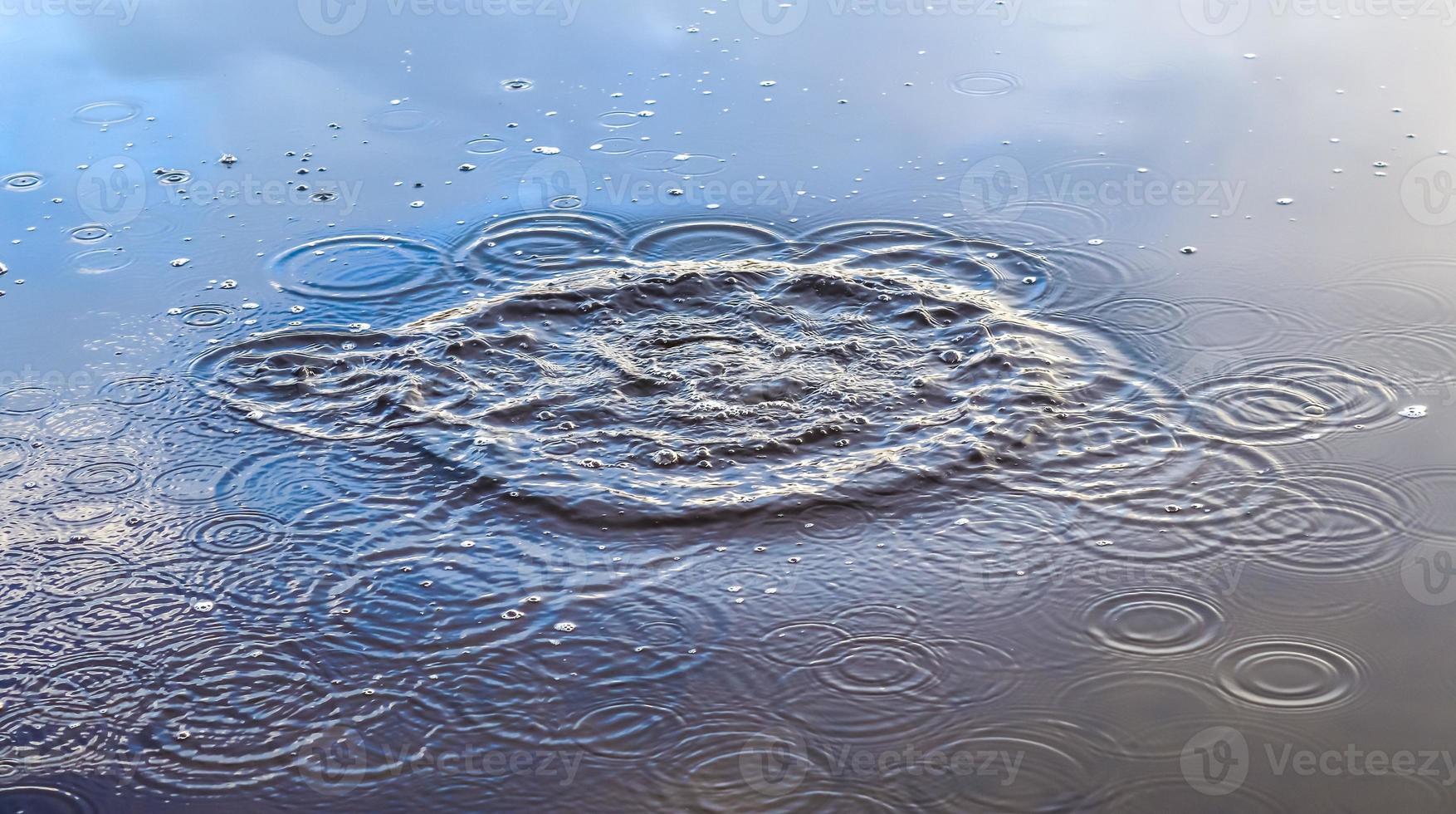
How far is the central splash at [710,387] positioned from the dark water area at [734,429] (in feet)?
0.05

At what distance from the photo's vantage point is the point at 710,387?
12.6 feet

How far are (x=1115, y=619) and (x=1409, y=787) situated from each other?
0.66m

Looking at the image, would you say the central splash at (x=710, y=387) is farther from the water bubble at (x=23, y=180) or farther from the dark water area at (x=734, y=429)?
the water bubble at (x=23, y=180)

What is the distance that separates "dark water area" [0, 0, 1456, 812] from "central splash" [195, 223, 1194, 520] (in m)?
0.02

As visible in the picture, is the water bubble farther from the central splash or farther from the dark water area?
the central splash

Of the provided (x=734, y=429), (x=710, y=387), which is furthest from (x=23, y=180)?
(x=734, y=429)

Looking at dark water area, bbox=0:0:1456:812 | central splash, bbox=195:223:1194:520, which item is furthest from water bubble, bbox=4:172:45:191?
central splash, bbox=195:223:1194:520

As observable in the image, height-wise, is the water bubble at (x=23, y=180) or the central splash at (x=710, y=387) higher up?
the water bubble at (x=23, y=180)

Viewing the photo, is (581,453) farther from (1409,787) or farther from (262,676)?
(1409,787)

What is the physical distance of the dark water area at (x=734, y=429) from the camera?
8.82ft

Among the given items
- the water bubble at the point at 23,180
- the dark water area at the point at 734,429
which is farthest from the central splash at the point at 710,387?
the water bubble at the point at 23,180

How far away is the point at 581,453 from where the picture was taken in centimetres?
357

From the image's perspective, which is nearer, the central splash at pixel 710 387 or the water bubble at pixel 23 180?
the central splash at pixel 710 387

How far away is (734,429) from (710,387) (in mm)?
223
